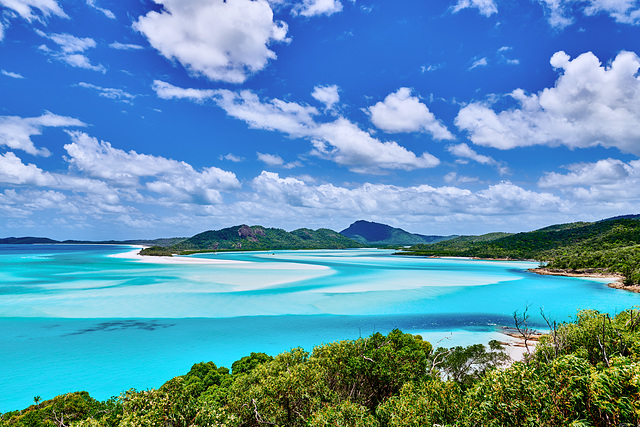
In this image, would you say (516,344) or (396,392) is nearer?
(396,392)

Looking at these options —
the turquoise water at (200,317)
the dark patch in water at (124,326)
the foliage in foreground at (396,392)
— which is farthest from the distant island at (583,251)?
the dark patch in water at (124,326)

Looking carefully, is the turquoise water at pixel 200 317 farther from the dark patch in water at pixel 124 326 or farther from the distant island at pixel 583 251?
the distant island at pixel 583 251

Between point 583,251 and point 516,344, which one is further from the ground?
point 583,251

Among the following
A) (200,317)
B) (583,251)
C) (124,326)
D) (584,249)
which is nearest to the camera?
(124,326)

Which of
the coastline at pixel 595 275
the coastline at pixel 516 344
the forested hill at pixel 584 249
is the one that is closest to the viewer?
the coastline at pixel 516 344

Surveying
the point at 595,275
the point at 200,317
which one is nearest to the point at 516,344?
the point at 200,317

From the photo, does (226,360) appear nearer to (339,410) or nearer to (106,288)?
(339,410)

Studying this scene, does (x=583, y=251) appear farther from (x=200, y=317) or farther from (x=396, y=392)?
(x=396, y=392)
